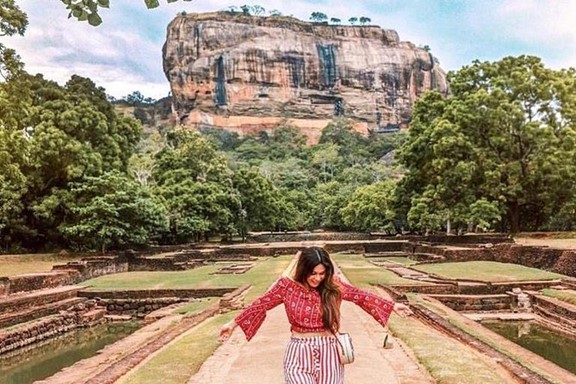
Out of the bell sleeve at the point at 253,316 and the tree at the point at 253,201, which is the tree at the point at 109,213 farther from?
the bell sleeve at the point at 253,316

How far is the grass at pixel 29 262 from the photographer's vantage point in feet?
69.8

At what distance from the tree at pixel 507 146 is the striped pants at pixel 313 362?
77.4ft

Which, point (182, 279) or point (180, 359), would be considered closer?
point (180, 359)

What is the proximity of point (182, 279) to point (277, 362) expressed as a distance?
45.6 ft

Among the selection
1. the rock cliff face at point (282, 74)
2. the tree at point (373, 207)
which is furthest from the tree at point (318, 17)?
the tree at point (373, 207)

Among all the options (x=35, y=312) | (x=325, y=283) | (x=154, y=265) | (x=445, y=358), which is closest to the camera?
(x=325, y=283)

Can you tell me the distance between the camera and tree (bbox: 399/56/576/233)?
26.7 metres

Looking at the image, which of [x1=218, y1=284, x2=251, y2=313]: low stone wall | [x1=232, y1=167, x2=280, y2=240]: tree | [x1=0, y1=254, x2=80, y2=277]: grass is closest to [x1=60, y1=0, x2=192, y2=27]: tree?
[x1=218, y1=284, x2=251, y2=313]: low stone wall

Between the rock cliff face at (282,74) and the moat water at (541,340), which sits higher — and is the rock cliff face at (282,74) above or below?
above

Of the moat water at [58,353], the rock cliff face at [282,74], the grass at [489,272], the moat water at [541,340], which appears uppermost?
the rock cliff face at [282,74]

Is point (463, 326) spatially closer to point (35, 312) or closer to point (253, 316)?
point (253, 316)

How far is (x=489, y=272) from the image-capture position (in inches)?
741

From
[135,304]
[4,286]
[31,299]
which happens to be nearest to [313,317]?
[31,299]

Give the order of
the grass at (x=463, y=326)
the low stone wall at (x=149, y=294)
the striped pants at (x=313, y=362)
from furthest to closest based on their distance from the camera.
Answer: the low stone wall at (x=149, y=294), the grass at (x=463, y=326), the striped pants at (x=313, y=362)
